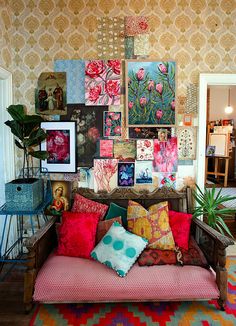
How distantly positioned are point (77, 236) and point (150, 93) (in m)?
1.66

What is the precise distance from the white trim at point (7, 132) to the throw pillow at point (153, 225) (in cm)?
138

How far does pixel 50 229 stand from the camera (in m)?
2.70

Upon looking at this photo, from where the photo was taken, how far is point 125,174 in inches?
122

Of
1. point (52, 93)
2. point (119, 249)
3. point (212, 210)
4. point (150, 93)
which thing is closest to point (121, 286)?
point (119, 249)

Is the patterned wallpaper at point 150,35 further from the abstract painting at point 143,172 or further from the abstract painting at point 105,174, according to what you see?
the abstract painting at point 105,174

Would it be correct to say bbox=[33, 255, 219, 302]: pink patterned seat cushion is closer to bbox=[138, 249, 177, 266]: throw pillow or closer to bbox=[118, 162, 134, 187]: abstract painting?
bbox=[138, 249, 177, 266]: throw pillow

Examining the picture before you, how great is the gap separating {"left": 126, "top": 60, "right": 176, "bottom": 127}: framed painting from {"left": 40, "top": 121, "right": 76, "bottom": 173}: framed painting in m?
0.67

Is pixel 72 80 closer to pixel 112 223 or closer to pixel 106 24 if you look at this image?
pixel 106 24

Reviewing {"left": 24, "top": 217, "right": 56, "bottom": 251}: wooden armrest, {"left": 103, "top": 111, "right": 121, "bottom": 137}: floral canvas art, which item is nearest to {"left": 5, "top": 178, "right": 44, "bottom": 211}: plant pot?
{"left": 24, "top": 217, "right": 56, "bottom": 251}: wooden armrest

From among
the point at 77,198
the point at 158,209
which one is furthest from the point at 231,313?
the point at 77,198

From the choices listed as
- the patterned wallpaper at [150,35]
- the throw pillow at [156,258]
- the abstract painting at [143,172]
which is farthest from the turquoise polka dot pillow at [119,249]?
the patterned wallpaper at [150,35]

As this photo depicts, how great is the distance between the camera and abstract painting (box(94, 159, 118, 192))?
3.08m

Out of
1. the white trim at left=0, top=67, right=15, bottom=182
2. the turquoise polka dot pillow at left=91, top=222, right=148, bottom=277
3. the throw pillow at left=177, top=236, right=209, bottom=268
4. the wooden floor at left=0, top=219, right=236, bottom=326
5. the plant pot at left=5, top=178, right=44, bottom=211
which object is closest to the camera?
the wooden floor at left=0, top=219, right=236, bottom=326

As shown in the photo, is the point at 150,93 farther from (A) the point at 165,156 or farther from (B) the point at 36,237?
(B) the point at 36,237
